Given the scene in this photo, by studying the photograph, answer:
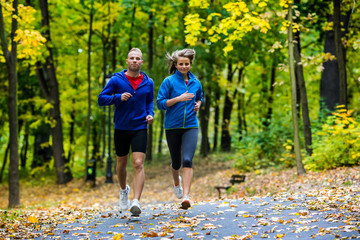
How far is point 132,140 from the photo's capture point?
6.27 meters

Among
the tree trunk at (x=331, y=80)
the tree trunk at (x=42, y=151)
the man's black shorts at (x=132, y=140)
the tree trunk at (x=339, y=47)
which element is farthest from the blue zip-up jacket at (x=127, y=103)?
the tree trunk at (x=42, y=151)

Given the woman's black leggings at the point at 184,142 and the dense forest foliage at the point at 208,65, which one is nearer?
the woman's black leggings at the point at 184,142

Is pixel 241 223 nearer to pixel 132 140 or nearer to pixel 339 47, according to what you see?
pixel 132 140

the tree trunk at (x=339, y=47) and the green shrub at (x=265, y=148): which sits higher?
the tree trunk at (x=339, y=47)

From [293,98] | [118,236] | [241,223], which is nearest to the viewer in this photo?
[118,236]

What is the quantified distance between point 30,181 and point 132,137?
60.0 ft

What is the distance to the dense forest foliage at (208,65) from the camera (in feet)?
34.3

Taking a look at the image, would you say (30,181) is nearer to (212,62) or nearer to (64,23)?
(64,23)

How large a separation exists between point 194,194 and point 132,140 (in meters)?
9.05

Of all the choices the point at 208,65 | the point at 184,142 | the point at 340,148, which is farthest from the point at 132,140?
the point at 208,65

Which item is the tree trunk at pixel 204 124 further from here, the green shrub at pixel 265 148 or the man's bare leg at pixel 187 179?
the man's bare leg at pixel 187 179

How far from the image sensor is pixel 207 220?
602 centimetres

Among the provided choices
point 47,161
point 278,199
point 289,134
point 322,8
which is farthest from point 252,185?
point 47,161

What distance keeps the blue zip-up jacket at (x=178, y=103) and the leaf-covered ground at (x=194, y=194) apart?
5.42ft
